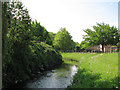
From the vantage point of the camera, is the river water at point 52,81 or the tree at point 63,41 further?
the tree at point 63,41

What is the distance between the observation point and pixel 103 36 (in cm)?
3212

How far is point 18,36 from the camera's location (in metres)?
6.61

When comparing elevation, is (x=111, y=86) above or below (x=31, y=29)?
below

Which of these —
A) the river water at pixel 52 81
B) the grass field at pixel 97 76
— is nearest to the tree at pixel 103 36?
the grass field at pixel 97 76

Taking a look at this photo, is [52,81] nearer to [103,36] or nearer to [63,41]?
[103,36]

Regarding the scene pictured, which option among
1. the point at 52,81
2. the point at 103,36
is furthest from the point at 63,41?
the point at 52,81

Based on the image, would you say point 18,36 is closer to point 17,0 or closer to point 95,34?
point 17,0

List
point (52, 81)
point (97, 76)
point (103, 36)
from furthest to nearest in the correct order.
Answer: point (103, 36) < point (52, 81) < point (97, 76)

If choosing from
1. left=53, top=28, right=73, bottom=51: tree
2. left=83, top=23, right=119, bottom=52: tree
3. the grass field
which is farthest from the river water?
left=53, top=28, right=73, bottom=51: tree

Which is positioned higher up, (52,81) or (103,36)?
(103,36)

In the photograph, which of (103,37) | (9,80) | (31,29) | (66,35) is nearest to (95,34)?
(103,37)

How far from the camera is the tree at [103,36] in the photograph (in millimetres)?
31797

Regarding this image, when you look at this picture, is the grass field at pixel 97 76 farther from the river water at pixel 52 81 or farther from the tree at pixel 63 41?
the tree at pixel 63 41

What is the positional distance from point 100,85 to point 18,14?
5.97m
